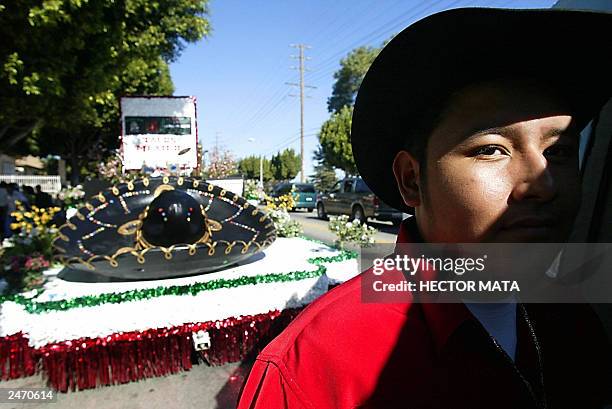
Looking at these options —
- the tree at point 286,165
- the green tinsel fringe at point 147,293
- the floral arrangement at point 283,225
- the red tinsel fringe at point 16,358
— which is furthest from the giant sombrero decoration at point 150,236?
the tree at point 286,165

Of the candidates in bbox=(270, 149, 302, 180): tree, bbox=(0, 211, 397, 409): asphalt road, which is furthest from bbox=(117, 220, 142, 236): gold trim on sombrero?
bbox=(270, 149, 302, 180): tree

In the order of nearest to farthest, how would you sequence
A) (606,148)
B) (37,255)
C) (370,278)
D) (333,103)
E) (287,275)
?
1. (370,278)
2. (606,148)
3. (287,275)
4. (37,255)
5. (333,103)

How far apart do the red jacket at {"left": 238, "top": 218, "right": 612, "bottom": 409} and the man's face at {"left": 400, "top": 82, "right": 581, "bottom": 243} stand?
0.76ft

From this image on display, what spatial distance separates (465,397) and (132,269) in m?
3.98

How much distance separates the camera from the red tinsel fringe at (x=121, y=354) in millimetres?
3258

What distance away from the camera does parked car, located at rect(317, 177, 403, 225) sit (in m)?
14.0

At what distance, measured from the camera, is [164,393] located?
3.39 meters

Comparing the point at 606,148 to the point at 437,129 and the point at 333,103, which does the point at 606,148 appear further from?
the point at 333,103

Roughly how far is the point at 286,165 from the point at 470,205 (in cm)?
6184

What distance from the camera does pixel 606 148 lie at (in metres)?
1.63

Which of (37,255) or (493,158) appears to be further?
(37,255)

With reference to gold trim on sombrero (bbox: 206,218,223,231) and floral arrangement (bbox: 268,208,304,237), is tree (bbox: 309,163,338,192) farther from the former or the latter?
gold trim on sombrero (bbox: 206,218,223,231)

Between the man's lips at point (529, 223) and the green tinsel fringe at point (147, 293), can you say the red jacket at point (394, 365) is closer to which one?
the man's lips at point (529, 223)

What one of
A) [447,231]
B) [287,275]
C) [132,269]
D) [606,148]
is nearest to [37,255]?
[132,269]
